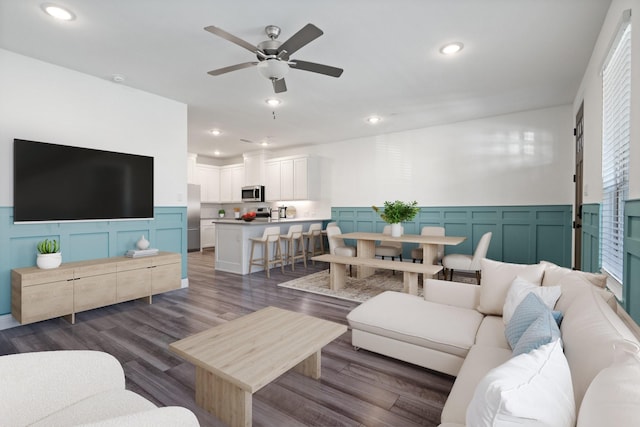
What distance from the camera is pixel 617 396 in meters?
0.70

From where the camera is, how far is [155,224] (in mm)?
4281

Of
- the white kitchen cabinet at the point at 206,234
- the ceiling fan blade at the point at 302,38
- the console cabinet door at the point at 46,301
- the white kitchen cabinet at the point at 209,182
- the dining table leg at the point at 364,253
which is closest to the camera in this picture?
the ceiling fan blade at the point at 302,38

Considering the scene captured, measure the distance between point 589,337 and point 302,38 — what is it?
7.98 feet

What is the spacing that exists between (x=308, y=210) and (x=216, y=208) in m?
3.53

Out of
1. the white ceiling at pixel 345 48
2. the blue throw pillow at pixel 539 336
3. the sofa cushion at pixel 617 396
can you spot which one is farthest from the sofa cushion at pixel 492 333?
the white ceiling at pixel 345 48

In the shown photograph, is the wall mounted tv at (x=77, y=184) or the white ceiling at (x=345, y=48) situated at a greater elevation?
the white ceiling at (x=345, y=48)

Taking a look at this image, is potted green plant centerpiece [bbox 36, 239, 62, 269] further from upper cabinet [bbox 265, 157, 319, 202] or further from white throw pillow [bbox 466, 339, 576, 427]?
upper cabinet [bbox 265, 157, 319, 202]

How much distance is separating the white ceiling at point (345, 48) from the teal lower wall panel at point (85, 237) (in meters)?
1.80

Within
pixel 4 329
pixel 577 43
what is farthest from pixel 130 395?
pixel 577 43

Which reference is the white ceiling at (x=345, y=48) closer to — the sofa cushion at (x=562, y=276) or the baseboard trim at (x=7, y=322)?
the sofa cushion at (x=562, y=276)

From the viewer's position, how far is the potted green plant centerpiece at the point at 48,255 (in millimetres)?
3074

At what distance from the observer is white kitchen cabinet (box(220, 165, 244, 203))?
8.96 metres

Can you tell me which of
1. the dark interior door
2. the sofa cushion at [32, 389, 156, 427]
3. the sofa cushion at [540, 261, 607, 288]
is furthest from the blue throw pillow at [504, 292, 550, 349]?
the dark interior door

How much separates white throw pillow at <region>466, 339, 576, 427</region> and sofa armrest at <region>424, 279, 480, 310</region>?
5.55ft
